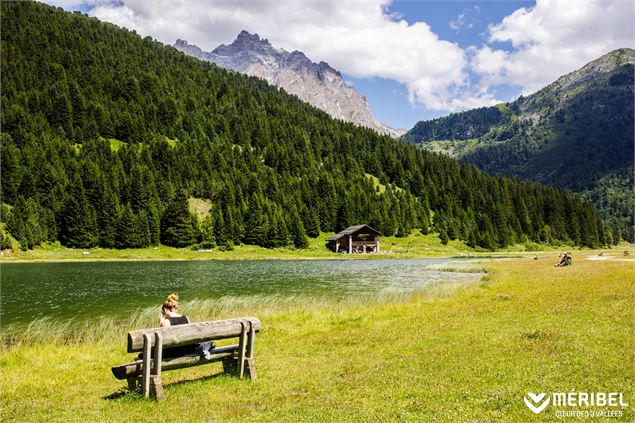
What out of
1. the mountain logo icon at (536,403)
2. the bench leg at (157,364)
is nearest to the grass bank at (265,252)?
the bench leg at (157,364)

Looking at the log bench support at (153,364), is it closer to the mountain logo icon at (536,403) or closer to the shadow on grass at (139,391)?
the shadow on grass at (139,391)

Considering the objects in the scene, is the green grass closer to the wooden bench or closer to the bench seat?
the wooden bench

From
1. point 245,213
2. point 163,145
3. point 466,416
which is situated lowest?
point 466,416

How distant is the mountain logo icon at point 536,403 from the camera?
34.3ft

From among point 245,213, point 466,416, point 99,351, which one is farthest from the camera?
point 245,213

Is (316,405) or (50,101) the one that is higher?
(50,101)

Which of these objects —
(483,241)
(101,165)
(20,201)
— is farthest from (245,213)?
(483,241)

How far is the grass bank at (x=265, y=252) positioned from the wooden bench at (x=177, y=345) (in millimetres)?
100100

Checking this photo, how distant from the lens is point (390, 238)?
17400 centimetres

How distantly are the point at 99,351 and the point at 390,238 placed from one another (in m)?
158

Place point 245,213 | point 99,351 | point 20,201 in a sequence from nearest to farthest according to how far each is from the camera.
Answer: point 99,351 → point 20,201 → point 245,213

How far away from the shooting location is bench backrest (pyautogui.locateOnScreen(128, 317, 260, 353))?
12711mm

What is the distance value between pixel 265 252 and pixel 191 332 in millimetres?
124216

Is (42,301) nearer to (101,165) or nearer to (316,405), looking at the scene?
(316,405)
